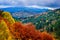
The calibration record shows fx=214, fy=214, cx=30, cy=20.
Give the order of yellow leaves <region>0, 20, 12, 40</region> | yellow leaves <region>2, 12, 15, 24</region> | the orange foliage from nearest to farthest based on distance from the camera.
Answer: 1. yellow leaves <region>0, 20, 12, 40</region>
2. the orange foliage
3. yellow leaves <region>2, 12, 15, 24</region>

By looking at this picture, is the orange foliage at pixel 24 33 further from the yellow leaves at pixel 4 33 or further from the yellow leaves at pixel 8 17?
the yellow leaves at pixel 4 33

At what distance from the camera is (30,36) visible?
75.2 meters

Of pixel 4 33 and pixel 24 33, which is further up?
pixel 4 33

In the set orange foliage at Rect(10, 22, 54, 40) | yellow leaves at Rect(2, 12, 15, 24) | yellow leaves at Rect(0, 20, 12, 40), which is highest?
yellow leaves at Rect(0, 20, 12, 40)

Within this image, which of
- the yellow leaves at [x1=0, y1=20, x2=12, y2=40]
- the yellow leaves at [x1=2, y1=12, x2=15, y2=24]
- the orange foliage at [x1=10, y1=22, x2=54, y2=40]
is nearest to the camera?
the yellow leaves at [x1=0, y1=20, x2=12, y2=40]

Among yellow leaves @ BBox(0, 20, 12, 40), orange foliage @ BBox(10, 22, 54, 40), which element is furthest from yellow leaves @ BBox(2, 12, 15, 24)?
yellow leaves @ BBox(0, 20, 12, 40)

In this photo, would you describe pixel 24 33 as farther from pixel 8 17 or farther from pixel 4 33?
pixel 4 33

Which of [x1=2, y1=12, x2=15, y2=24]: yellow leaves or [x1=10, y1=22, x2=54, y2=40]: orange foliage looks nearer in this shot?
[x1=10, y1=22, x2=54, y2=40]: orange foliage

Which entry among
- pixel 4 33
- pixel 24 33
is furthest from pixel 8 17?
pixel 4 33

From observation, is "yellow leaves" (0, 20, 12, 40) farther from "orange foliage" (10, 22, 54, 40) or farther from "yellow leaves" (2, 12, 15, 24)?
"yellow leaves" (2, 12, 15, 24)

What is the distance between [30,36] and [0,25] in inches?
713

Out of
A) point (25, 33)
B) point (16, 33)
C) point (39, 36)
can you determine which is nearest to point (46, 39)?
point (39, 36)

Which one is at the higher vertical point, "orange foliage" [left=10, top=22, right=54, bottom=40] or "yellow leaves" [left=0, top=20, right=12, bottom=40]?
"yellow leaves" [left=0, top=20, right=12, bottom=40]

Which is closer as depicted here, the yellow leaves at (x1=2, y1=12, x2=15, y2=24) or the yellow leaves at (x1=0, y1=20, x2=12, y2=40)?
the yellow leaves at (x1=0, y1=20, x2=12, y2=40)
